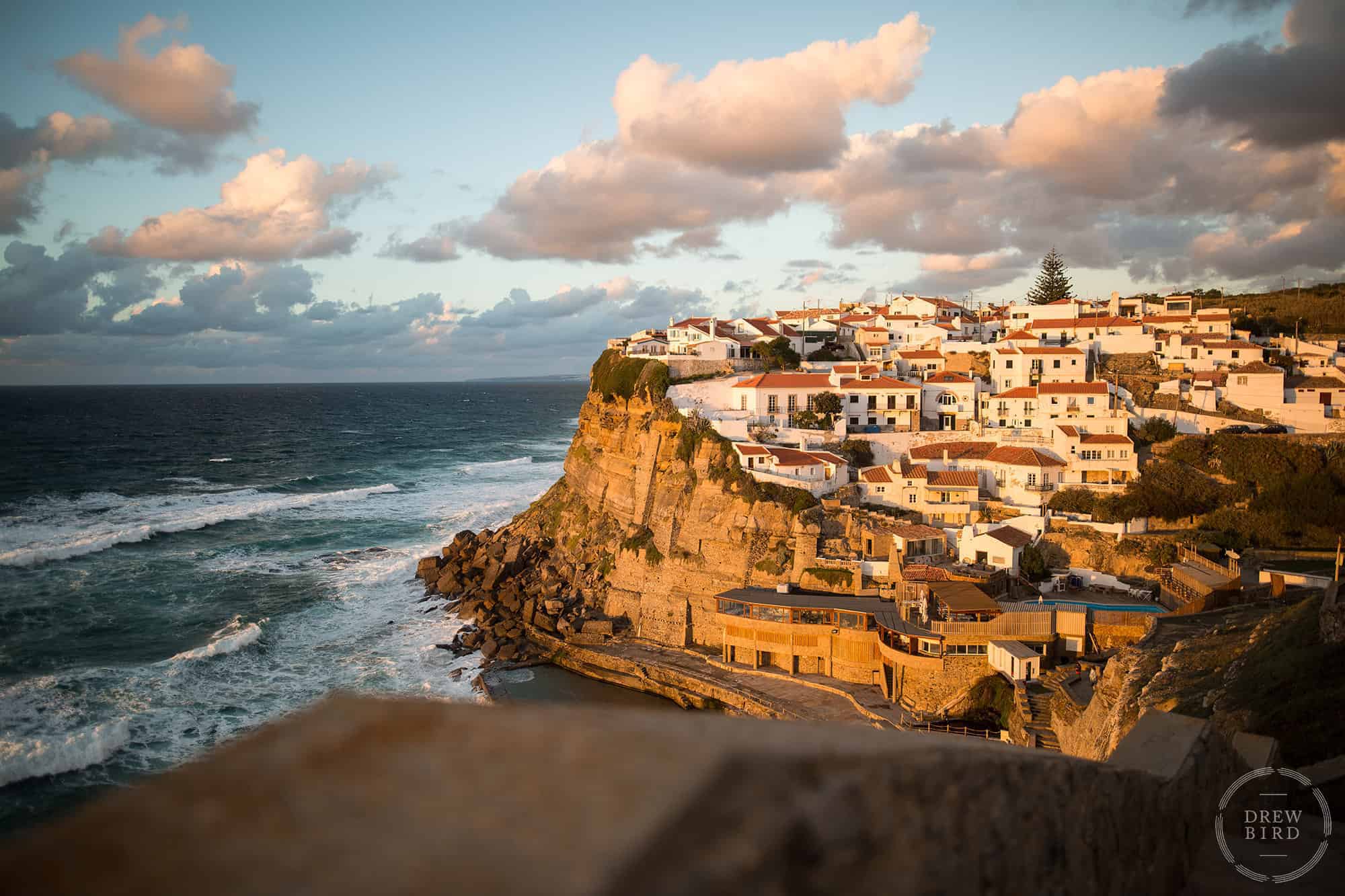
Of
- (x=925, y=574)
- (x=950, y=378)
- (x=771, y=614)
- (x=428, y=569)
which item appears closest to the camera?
(x=925, y=574)

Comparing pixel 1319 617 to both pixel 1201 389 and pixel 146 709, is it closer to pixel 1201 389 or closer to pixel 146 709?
pixel 146 709

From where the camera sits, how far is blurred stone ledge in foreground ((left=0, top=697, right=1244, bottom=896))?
1.23m

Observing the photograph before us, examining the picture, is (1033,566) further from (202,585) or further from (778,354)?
(202,585)

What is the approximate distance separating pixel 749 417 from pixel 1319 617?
98.1ft

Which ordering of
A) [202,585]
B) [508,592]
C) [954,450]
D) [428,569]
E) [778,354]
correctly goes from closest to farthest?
[508,592] → [202,585] → [954,450] → [428,569] → [778,354]

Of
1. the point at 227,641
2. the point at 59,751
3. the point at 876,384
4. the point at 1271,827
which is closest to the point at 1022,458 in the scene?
the point at 876,384

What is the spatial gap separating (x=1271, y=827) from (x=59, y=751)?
27.2 metres

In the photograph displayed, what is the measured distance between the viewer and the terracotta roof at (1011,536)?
2818 cm

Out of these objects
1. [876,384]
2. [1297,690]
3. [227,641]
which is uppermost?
[876,384]

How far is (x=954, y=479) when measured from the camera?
112 ft

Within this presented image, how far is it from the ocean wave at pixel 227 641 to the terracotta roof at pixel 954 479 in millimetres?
28910

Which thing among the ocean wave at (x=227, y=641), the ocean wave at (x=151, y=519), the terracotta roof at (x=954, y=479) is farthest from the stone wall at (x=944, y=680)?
the ocean wave at (x=151, y=519)

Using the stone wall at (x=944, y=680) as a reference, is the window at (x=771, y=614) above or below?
above

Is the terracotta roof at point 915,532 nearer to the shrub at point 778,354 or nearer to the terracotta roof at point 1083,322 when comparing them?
the shrub at point 778,354
